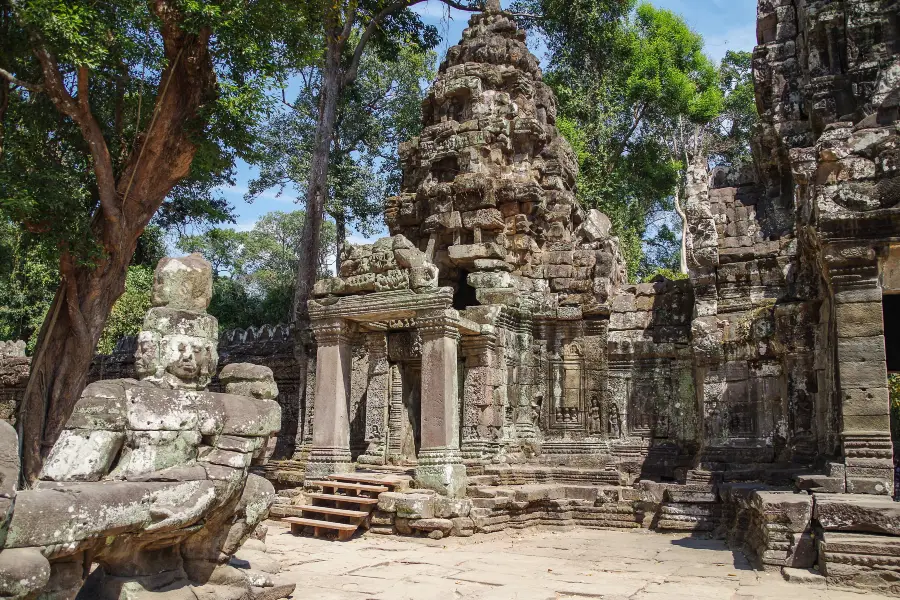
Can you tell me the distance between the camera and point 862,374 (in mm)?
7539

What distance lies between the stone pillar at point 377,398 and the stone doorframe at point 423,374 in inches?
7.2

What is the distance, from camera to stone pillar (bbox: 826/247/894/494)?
7.33 meters

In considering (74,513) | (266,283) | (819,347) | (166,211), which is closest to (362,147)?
(166,211)

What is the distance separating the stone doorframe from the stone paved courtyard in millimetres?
1249

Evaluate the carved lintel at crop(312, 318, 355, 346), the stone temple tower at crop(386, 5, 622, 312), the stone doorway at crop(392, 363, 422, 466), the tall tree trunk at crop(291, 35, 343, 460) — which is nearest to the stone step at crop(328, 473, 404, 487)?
the stone doorway at crop(392, 363, 422, 466)

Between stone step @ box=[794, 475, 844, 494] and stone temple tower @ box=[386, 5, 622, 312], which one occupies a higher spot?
stone temple tower @ box=[386, 5, 622, 312]

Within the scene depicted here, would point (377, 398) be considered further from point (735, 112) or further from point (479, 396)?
point (735, 112)

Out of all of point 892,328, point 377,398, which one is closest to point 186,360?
point 377,398

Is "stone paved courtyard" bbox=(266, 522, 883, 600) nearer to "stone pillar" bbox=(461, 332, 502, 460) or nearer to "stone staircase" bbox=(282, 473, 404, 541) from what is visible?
"stone staircase" bbox=(282, 473, 404, 541)

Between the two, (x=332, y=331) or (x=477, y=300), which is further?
(x=477, y=300)

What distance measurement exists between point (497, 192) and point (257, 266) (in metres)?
23.6

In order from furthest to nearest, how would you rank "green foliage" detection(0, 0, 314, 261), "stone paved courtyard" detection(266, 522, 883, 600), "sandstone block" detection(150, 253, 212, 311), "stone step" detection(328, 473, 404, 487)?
1. "stone step" detection(328, 473, 404, 487)
2. "green foliage" detection(0, 0, 314, 261)
3. "stone paved courtyard" detection(266, 522, 883, 600)
4. "sandstone block" detection(150, 253, 212, 311)

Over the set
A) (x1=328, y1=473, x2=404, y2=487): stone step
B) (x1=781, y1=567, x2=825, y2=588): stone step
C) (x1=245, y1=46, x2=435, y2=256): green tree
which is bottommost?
(x1=781, y1=567, x2=825, y2=588): stone step

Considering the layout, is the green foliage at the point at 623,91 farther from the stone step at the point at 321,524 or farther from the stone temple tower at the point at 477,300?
the stone step at the point at 321,524
